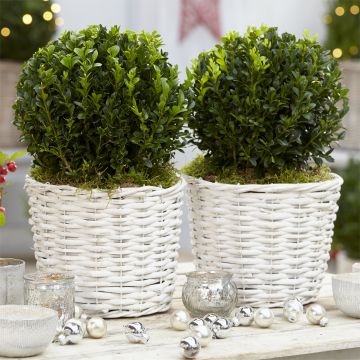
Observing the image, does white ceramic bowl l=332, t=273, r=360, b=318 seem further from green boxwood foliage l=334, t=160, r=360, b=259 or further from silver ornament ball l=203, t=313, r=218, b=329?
green boxwood foliage l=334, t=160, r=360, b=259

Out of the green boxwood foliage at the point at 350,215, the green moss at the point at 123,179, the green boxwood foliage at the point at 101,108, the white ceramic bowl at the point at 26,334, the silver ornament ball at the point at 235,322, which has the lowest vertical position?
the green boxwood foliage at the point at 350,215

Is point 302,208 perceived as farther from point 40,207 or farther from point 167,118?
point 40,207

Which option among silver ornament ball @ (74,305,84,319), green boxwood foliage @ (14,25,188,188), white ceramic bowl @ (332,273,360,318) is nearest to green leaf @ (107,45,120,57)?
green boxwood foliage @ (14,25,188,188)

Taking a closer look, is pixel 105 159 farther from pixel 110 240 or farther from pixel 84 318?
pixel 84 318

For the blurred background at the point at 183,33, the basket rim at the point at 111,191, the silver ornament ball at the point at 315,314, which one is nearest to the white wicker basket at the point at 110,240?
the basket rim at the point at 111,191

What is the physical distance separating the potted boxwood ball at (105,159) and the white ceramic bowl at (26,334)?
0.62 feet

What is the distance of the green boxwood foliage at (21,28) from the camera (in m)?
3.04

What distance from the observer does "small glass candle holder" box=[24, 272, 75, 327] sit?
3.57ft

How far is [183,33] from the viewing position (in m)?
3.33

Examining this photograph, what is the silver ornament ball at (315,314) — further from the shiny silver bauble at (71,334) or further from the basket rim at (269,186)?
the shiny silver bauble at (71,334)

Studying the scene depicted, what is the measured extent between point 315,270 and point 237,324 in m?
0.19

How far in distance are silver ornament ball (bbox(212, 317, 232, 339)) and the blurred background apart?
1.97m

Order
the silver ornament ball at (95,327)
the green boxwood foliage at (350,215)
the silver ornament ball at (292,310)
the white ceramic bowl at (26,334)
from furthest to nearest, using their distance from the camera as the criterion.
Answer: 1. the green boxwood foliage at (350,215)
2. the silver ornament ball at (292,310)
3. the silver ornament ball at (95,327)
4. the white ceramic bowl at (26,334)

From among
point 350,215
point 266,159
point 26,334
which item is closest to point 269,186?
point 266,159
